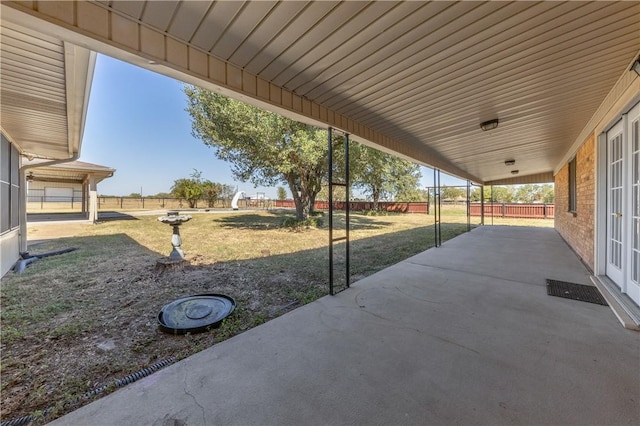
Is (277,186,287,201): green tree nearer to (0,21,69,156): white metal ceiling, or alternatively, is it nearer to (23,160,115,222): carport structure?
(23,160,115,222): carport structure

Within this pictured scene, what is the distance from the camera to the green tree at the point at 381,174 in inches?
418

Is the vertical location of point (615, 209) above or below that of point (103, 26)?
below

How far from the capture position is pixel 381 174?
576 inches

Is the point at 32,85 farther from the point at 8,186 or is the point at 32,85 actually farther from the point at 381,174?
the point at 381,174

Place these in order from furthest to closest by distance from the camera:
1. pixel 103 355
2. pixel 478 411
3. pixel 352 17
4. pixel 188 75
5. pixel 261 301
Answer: pixel 261 301, pixel 103 355, pixel 188 75, pixel 352 17, pixel 478 411

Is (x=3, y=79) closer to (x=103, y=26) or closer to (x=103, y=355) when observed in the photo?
(x=103, y=26)

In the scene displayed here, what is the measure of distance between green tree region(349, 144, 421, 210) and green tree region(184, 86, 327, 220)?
1440mm

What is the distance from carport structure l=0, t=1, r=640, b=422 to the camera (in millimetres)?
1672

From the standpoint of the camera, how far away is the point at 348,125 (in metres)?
3.72

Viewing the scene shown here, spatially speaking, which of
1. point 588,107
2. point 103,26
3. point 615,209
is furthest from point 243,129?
point 615,209

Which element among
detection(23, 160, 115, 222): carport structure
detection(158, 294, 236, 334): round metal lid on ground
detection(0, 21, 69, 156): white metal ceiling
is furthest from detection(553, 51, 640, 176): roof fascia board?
detection(23, 160, 115, 222): carport structure

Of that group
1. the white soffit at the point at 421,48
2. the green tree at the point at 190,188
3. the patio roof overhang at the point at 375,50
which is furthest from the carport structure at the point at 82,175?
the white soffit at the point at 421,48

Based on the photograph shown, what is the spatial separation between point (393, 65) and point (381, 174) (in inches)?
497

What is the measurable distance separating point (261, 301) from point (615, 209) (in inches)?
185
